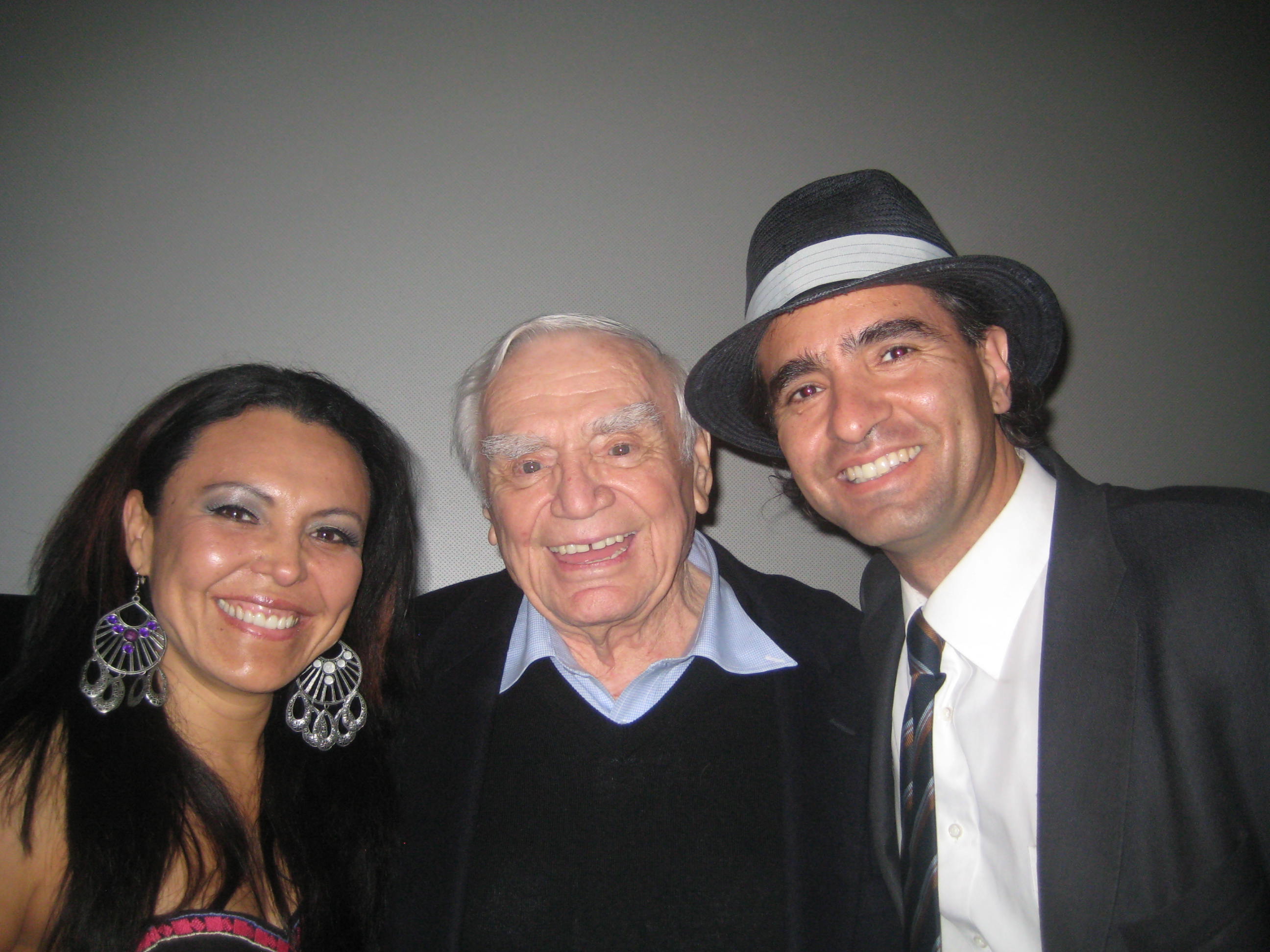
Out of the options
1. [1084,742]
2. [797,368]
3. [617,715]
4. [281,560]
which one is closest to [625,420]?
[797,368]

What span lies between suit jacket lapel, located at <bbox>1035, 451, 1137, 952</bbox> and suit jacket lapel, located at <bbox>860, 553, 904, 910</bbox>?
1.17 feet

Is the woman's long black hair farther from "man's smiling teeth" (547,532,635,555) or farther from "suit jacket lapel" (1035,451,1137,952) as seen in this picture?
"suit jacket lapel" (1035,451,1137,952)

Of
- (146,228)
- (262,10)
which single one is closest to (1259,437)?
(262,10)

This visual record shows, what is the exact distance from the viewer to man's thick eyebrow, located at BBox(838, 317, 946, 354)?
4.21 feet

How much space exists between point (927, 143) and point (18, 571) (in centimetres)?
382

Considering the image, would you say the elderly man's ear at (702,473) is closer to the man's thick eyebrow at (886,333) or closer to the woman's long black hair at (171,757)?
the man's thick eyebrow at (886,333)

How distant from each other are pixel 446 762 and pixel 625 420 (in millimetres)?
936

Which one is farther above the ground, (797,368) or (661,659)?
(797,368)

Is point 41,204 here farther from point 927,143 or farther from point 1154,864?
point 1154,864

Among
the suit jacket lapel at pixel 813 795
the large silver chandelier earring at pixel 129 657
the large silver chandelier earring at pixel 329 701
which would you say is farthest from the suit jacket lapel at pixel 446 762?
the suit jacket lapel at pixel 813 795

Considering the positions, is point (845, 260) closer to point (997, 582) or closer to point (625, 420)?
point (625, 420)

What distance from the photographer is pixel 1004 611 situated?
1241 millimetres

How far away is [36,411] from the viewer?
2186 millimetres

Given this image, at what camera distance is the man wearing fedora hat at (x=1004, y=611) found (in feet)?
3.23
